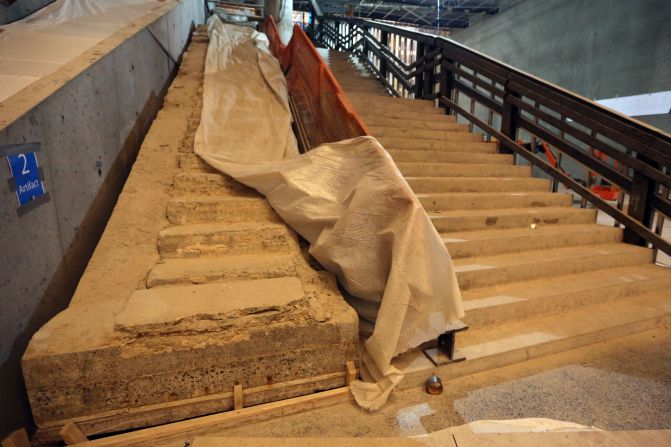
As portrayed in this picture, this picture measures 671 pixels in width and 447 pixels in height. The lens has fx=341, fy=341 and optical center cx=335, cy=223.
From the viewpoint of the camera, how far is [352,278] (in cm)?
182

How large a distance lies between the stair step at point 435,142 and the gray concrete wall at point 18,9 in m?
4.24

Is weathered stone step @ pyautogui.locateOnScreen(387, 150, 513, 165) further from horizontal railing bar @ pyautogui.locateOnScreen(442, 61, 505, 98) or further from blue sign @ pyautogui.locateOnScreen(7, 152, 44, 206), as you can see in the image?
blue sign @ pyautogui.locateOnScreen(7, 152, 44, 206)

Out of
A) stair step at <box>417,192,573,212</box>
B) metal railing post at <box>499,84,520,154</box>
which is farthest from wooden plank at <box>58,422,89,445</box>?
metal railing post at <box>499,84,520,154</box>

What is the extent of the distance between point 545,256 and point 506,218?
46 centimetres

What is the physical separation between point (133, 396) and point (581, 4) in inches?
405

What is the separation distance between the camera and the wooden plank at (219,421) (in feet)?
4.47

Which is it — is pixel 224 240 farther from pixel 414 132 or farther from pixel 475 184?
pixel 414 132

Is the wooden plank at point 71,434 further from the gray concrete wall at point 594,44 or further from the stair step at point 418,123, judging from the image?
the gray concrete wall at point 594,44

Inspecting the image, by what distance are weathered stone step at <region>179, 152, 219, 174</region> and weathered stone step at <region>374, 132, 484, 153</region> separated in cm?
197

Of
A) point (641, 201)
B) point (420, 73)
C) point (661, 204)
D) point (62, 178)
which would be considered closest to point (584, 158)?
point (641, 201)

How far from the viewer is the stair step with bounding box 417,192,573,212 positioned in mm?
3139

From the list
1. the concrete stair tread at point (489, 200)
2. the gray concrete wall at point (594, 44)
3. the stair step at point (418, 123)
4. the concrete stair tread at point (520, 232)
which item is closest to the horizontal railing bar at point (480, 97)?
the stair step at point (418, 123)

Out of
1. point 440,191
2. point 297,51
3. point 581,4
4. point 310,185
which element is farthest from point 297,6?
point 310,185

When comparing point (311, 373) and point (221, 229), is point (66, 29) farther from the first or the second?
point (311, 373)
